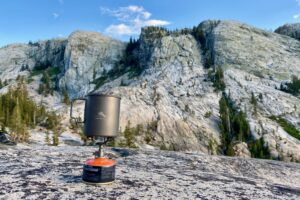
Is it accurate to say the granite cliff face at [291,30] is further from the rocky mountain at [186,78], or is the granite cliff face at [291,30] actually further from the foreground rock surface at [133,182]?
the foreground rock surface at [133,182]

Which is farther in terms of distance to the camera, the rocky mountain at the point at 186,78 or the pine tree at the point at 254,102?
the pine tree at the point at 254,102

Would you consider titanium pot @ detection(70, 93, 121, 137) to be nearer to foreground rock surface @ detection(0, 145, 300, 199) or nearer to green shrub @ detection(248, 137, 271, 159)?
foreground rock surface @ detection(0, 145, 300, 199)

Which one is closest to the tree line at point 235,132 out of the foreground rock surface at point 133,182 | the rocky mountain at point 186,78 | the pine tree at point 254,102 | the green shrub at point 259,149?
the green shrub at point 259,149

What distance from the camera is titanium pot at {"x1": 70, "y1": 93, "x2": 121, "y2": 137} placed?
263 inches

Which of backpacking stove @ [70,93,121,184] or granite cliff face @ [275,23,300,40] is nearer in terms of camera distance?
backpacking stove @ [70,93,121,184]

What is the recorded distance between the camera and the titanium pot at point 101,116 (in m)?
6.67

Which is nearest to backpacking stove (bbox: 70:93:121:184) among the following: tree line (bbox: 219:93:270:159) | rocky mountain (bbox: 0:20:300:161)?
rocky mountain (bbox: 0:20:300:161)

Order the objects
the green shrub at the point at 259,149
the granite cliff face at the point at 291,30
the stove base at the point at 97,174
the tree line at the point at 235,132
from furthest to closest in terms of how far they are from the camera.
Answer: the granite cliff face at the point at 291,30, the tree line at the point at 235,132, the green shrub at the point at 259,149, the stove base at the point at 97,174

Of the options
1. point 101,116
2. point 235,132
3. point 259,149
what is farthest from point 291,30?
point 101,116

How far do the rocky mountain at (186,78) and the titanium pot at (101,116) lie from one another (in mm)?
59770

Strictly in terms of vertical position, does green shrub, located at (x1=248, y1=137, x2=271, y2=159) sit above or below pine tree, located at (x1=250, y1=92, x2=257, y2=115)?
below

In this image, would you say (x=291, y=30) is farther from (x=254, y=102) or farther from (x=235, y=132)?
(x=235, y=132)

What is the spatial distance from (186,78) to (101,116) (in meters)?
103

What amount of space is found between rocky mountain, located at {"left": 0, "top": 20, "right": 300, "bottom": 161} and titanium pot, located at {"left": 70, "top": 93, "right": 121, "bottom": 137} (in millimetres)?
59770
